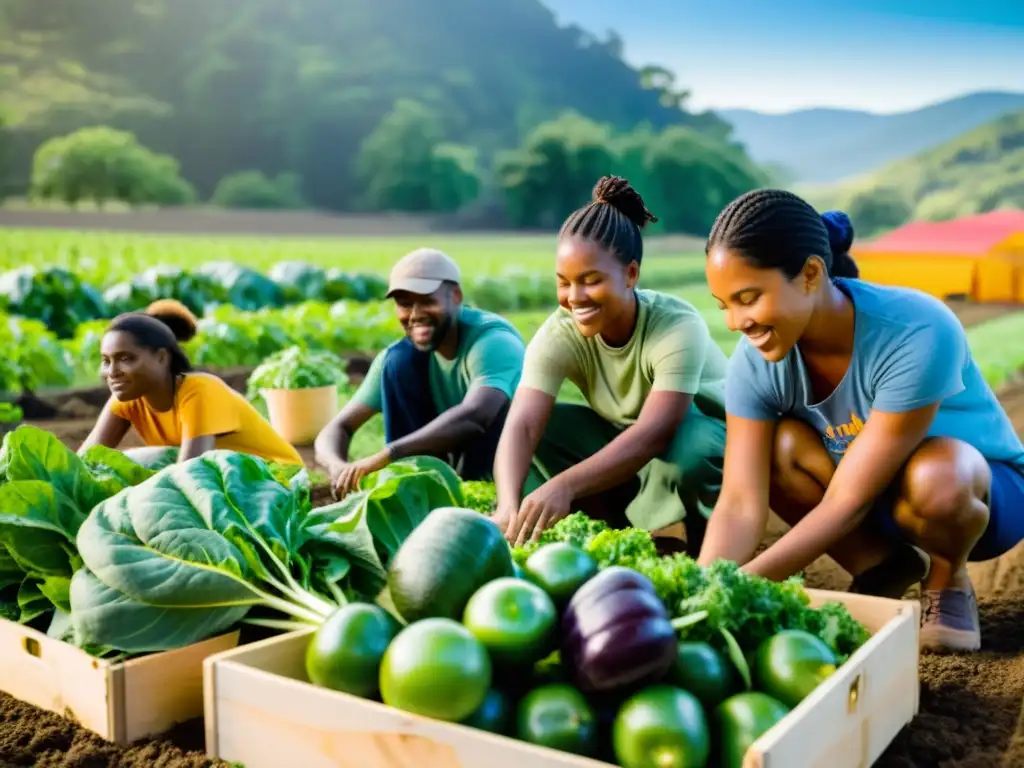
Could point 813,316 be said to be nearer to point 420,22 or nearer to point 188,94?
point 188,94

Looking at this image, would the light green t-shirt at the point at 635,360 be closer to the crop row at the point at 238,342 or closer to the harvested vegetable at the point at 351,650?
the harvested vegetable at the point at 351,650

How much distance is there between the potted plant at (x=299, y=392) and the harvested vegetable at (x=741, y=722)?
15.0 ft

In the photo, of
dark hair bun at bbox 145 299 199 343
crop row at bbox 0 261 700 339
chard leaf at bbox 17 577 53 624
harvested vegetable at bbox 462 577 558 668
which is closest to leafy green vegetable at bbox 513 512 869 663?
harvested vegetable at bbox 462 577 558 668

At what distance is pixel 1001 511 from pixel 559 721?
1675 mm

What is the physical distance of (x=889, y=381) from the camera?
2.63 m

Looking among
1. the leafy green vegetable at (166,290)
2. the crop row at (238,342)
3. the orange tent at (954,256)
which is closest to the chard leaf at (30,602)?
the crop row at (238,342)

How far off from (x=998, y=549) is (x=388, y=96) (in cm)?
2422

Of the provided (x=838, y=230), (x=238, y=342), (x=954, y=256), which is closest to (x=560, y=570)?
(x=838, y=230)

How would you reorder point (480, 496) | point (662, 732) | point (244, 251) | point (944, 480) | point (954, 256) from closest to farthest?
1. point (662, 732)
2. point (944, 480)
3. point (480, 496)
4. point (954, 256)
5. point (244, 251)

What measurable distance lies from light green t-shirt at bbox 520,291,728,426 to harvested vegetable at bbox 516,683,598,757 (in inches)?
63.4

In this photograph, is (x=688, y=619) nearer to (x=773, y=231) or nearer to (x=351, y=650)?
(x=351, y=650)

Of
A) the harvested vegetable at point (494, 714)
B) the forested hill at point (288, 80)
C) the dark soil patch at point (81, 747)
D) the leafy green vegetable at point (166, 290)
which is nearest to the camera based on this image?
the harvested vegetable at point (494, 714)

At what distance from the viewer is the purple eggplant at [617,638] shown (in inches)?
72.7

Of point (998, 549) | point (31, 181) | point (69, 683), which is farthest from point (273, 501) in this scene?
point (31, 181)
